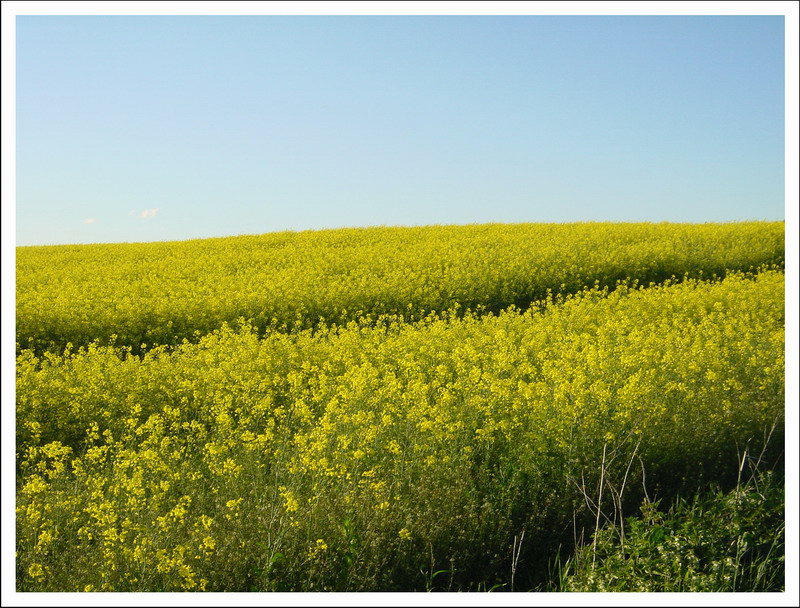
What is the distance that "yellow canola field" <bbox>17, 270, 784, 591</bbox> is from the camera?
3.51m

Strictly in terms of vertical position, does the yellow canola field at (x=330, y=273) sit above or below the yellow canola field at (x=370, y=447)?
above

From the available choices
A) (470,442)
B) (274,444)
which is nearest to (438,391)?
(470,442)

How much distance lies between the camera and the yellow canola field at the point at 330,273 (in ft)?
31.2

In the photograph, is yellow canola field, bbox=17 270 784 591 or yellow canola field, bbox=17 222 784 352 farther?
yellow canola field, bbox=17 222 784 352

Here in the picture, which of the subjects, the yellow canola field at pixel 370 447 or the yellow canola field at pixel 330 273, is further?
the yellow canola field at pixel 330 273

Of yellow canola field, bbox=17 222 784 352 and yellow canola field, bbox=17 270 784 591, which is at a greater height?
yellow canola field, bbox=17 222 784 352

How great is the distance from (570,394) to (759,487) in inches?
58.4

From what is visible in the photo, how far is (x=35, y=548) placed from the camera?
11.9 feet

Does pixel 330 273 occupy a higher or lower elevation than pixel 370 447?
higher

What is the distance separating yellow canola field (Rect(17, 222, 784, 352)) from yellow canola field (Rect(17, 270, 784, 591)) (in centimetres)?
172

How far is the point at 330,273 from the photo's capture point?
12773mm

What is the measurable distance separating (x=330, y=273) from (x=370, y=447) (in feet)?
27.8

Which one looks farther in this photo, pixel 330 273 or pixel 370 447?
pixel 330 273

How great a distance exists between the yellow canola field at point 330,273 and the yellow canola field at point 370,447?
5.66 ft
